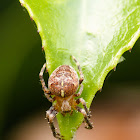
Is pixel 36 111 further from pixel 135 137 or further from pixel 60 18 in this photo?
pixel 60 18

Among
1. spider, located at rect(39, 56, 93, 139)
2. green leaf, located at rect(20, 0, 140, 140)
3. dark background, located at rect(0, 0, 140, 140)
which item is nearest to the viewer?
green leaf, located at rect(20, 0, 140, 140)

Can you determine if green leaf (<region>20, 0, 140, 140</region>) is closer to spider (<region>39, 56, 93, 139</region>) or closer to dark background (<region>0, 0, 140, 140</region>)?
spider (<region>39, 56, 93, 139</region>)

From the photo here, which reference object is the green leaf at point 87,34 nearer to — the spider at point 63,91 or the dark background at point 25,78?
the spider at point 63,91

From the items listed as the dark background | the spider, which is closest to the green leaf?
the spider

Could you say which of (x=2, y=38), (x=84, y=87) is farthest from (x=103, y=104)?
(x=84, y=87)

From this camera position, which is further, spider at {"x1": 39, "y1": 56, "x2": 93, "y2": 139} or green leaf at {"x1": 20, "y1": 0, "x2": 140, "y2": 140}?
spider at {"x1": 39, "y1": 56, "x2": 93, "y2": 139}

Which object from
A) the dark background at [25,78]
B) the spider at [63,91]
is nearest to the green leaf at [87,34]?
the spider at [63,91]
